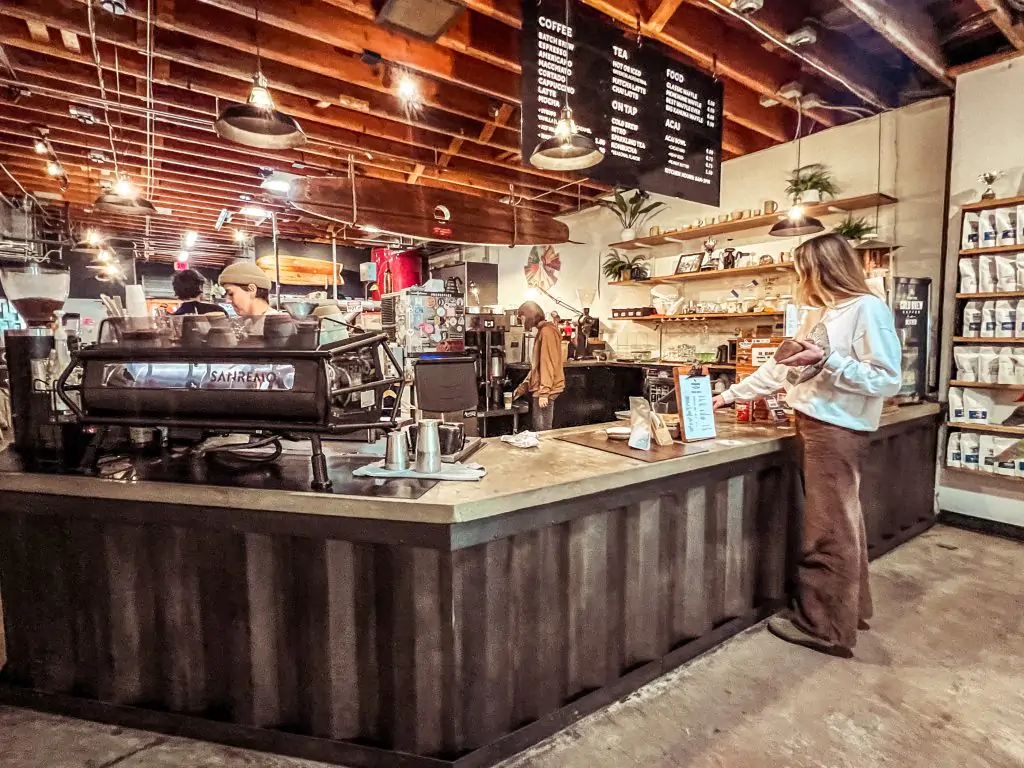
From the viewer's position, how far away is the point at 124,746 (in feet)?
5.88

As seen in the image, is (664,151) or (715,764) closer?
(715,764)

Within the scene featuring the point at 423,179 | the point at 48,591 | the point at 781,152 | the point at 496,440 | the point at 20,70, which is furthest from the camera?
the point at 423,179

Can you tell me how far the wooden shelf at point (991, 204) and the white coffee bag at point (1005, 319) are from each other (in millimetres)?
614

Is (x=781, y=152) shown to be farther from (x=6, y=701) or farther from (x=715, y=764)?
(x=6, y=701)

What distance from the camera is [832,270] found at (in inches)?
91.8

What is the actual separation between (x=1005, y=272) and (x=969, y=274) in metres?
0.19

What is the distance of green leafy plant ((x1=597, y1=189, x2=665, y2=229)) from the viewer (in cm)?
726

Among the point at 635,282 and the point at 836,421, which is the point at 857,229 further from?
the point at 836,421

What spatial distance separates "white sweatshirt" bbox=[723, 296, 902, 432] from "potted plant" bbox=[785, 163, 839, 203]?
3380 mm

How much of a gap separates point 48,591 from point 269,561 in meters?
0.89

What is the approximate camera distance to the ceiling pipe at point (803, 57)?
10.4 ft

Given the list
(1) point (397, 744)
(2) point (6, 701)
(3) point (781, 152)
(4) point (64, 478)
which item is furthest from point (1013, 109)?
(2) point (6, 701)

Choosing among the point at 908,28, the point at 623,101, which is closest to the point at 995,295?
the point at 908,28

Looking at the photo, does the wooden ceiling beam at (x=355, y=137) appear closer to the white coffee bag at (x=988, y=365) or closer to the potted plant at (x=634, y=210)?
the potted plant at (x=634, y=210)
